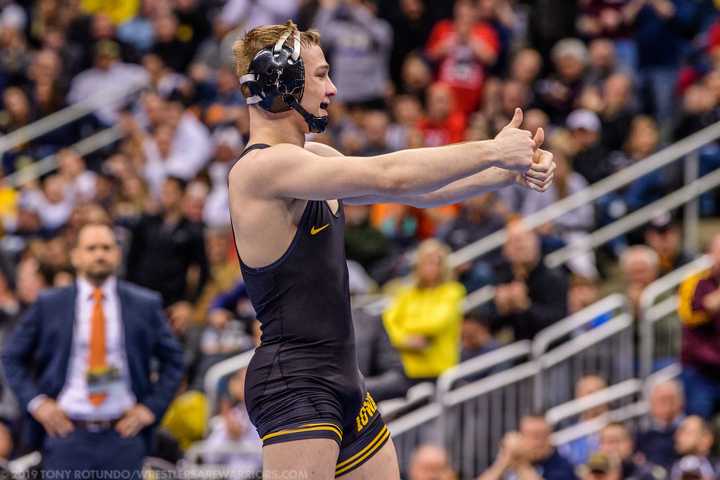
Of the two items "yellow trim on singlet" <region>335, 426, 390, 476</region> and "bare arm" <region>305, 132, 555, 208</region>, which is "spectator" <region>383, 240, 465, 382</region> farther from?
"yellow trim on singlet" <region>335, 426, 390, 476</region>

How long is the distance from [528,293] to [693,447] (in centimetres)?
220

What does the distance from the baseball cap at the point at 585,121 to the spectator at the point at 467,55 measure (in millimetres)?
1420

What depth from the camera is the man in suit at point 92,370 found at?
803 cm

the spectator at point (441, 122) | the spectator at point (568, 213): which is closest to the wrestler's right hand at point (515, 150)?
the spectator at point (568, 213)

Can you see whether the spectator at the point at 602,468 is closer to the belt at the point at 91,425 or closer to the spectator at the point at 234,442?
the spectator at the point at 234,442

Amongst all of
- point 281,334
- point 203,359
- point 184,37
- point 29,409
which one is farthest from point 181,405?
point 184,37

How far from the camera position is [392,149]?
548 inches

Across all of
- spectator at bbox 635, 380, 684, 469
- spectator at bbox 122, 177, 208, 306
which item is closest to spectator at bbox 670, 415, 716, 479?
spectator at bbox 635, 380, 684, 469

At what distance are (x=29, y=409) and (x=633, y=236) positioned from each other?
644cm

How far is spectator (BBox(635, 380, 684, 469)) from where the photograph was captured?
10.1 metres

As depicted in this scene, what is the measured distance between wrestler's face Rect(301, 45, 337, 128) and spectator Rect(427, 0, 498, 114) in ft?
29.6

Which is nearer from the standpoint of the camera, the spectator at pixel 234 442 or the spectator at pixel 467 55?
the spectator at pixel 234 442

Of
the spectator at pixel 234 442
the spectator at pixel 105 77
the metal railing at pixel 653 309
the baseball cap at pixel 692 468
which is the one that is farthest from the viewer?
the spectator at pixel 105 77

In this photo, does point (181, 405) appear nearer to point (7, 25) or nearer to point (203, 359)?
point (203, 359)
